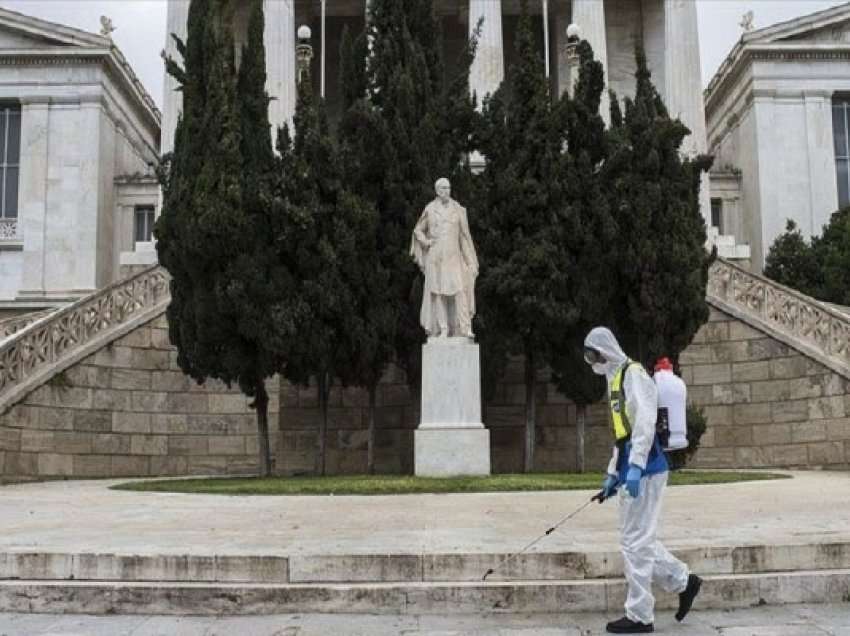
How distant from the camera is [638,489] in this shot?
6.33 m

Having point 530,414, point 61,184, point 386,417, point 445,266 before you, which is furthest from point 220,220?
point 61,184

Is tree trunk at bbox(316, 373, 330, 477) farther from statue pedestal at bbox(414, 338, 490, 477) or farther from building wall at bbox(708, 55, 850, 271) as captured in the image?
building wall at bbox(708, 55, 850, 271)

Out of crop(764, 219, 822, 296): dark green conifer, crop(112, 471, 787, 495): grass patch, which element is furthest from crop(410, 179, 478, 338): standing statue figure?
crop(764, 219, 822, 296): dark green conifer

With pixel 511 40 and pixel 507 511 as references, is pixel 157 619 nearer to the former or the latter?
pixel 507 511

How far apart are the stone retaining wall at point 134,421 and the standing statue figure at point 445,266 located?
7.74 meters

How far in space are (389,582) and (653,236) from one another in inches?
527

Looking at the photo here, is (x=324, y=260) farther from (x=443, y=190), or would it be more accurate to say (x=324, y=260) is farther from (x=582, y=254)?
(x=582, y=254)

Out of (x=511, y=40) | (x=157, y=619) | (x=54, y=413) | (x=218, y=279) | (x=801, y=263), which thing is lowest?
(x=157, y=619)

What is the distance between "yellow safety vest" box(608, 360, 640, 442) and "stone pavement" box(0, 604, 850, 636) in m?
1.29

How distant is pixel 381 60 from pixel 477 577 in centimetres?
1447

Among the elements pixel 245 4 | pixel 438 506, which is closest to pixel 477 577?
pixel 438 506

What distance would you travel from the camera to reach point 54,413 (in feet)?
64.1

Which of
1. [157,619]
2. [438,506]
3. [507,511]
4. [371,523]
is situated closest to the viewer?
[157,619]

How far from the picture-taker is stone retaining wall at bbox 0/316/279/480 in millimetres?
19344
